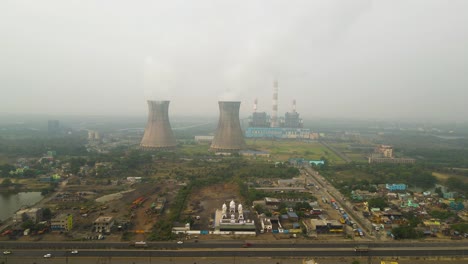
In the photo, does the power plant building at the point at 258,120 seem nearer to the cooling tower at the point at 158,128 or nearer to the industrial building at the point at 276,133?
the industrial building at the point at 276,133

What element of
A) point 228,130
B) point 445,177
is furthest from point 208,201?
point 445,177

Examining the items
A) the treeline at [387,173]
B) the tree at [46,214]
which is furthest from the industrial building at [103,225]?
the treeline at [387,173]

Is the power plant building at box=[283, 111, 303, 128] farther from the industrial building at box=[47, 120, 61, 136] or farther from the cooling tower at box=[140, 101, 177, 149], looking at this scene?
the industrial building at box=[47, 120, 61, 136]

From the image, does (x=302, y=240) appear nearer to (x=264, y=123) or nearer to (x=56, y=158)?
(x=56, y=158)

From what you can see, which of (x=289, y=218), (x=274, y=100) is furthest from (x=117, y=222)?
(x=274, y=100)

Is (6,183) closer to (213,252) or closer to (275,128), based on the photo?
(213,252)

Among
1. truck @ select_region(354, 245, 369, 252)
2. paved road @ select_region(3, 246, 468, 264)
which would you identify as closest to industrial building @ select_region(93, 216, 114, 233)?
paved road @ select_region(3, 246, 468, 264)
